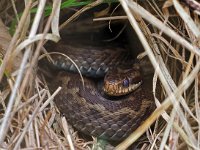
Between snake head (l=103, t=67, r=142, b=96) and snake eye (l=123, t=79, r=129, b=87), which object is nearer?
snake head (l=103, t=67, r=142, b=96)

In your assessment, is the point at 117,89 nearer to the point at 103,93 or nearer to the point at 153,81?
the point at 103,93

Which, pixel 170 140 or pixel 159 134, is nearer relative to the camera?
pixel 170 140

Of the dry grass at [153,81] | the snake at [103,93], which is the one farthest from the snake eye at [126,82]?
the dry grass at [153,81]

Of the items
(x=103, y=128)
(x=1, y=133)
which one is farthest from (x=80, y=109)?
(x=1, y=133)

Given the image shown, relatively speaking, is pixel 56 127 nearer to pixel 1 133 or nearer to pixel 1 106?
→ pixel 1 106

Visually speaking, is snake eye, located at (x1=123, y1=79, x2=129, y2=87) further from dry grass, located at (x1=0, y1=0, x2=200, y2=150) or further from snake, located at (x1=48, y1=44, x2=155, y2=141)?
dry grass, located at (x1=0, y1=0, x2=200, y2=150)

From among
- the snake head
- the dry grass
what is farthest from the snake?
the dry grass

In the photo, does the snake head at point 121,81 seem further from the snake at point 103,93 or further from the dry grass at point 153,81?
the dry grass at point 153,81

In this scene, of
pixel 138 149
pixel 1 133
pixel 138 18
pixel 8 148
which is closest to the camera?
pixel 1 133
